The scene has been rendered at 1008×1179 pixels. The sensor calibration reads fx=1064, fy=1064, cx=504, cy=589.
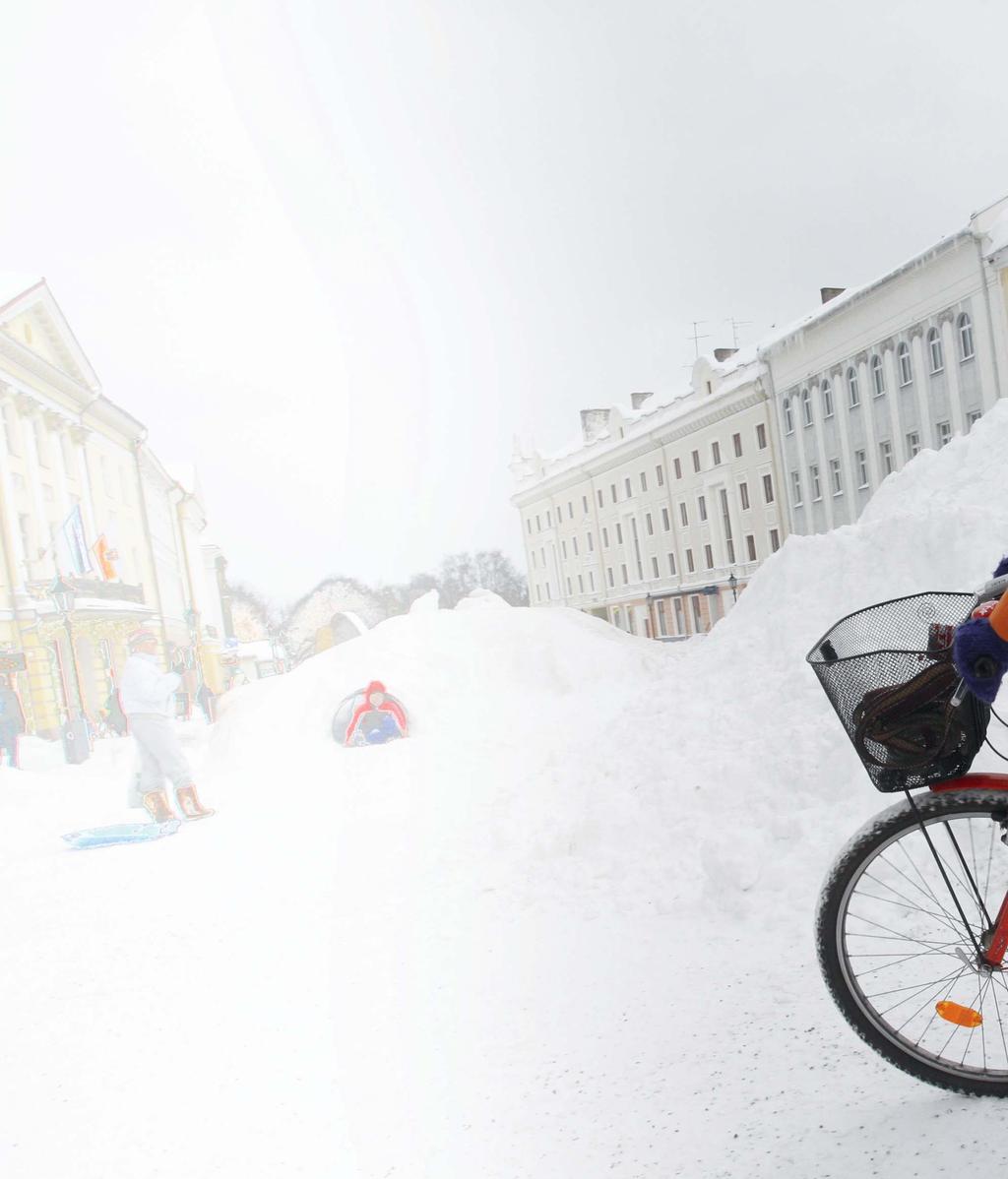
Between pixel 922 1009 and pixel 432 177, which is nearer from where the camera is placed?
pixel 922 1009

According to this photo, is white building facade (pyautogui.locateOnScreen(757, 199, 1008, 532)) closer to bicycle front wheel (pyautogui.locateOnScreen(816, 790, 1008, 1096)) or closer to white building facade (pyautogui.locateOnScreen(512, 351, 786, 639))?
white building facade (pyautogui.locateOnScreen(512, 351, 786, 639))

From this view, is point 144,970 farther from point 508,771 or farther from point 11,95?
point 11,95

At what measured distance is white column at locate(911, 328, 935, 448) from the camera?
15.9 ft

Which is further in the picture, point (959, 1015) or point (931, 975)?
point (931, 975)

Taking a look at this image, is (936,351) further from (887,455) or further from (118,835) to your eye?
(118,835)

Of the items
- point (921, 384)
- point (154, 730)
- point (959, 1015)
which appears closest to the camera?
point (959, 1015)

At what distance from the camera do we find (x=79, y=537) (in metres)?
4.60

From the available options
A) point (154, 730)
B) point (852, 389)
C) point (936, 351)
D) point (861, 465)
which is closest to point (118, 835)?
point (154, 730)

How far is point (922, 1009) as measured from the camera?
A: 1995mm

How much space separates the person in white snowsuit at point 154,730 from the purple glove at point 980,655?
12.7 feet

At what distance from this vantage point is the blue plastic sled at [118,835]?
14.5ft

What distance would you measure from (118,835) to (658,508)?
3076 mm

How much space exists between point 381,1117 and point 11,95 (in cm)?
441

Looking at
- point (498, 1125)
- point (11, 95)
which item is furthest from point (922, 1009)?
point (11, 95)
